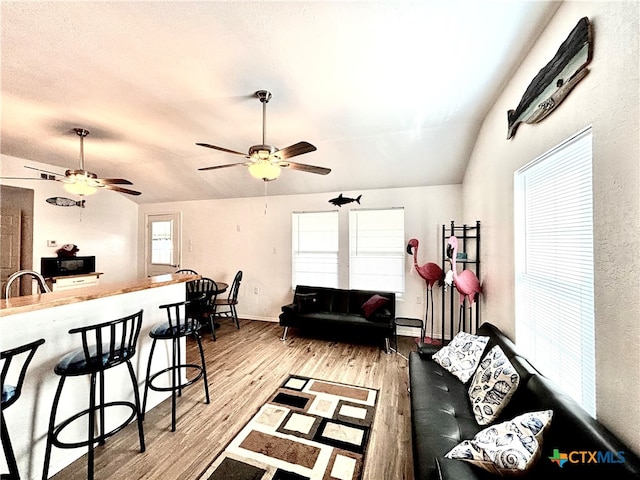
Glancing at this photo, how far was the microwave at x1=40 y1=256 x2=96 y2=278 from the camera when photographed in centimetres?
440

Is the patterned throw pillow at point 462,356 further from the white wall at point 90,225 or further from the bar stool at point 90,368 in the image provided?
the white wall at point 90,225

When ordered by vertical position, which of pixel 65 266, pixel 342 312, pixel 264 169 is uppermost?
pixel 264 169

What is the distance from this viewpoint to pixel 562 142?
151 centimetres

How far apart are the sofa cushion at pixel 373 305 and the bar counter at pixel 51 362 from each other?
8.83ft

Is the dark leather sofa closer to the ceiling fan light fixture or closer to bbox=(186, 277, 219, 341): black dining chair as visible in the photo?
the ceiling fan light fixture

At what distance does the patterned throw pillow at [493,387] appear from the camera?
5.15 ft

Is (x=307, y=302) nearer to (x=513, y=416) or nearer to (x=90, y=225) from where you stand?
(x=513, y=416)

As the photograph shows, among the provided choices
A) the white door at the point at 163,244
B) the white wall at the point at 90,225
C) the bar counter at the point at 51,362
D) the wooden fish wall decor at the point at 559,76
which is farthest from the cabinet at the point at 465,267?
the white wall at the point at 90,225

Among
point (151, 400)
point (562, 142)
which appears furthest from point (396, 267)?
point (151, 400)

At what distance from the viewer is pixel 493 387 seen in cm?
167

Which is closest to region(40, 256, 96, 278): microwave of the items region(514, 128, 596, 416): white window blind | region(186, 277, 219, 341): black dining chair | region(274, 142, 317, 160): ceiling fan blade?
region(186, 277, 219, 341): black dining chair

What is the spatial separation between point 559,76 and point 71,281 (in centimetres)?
685

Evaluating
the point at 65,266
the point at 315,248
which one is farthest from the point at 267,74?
the point at 65,266

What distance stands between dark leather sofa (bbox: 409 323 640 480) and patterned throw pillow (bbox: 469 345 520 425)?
39 millimetres
